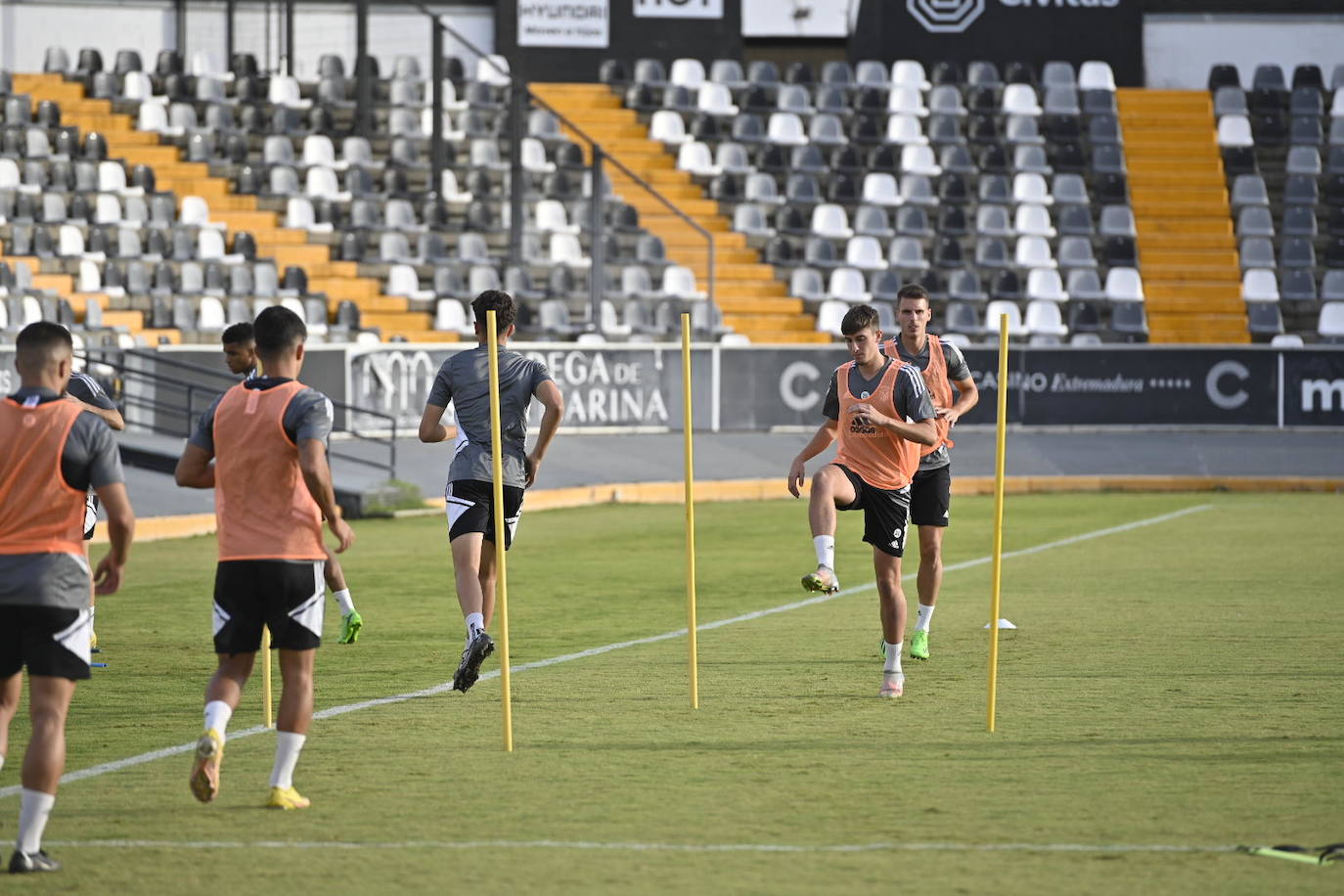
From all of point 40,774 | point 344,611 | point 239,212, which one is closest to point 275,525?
point 40,774

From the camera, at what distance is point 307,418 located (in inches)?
302

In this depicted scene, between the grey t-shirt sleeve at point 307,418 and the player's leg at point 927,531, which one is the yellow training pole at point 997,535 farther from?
the grey t-shirt sleeve at point 307,418

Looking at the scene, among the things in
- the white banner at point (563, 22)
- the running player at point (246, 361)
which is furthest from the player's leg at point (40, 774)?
the white banner at point (563, 22)

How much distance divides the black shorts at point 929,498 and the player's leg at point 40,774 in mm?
6630

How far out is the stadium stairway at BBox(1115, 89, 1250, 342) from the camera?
37.2 metres

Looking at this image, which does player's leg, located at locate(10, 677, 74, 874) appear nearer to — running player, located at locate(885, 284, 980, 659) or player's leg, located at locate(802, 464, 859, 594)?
player's leg, located at locate(802, 464, 859, 594)

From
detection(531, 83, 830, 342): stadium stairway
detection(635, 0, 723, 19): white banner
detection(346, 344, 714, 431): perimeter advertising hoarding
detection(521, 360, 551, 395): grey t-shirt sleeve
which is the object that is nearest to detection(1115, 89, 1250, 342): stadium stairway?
detection(531, 83, 830, 342): stadium stairway

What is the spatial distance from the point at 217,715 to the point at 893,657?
4631mm

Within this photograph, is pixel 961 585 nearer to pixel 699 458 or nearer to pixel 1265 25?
pixel 699 458

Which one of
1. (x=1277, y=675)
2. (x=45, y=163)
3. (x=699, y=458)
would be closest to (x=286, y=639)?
(x=1277, y=675)

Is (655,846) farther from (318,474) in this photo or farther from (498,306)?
(498,306)

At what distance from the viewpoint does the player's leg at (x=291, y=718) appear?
774cm

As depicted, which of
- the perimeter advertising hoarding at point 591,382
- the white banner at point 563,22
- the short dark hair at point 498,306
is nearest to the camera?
the short dark hair at point 498,306

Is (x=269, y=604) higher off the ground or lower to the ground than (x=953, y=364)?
lower
